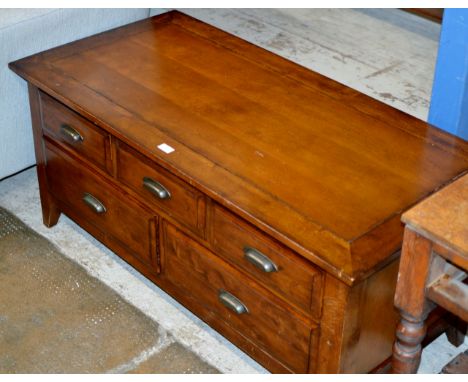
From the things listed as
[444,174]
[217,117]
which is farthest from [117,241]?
[444,174]

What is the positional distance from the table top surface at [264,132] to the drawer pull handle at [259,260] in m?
0.12

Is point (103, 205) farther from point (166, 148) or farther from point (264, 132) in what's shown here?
point (264, 132)

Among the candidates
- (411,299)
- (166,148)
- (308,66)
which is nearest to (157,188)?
(166,148)

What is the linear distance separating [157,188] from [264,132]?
0.33 m

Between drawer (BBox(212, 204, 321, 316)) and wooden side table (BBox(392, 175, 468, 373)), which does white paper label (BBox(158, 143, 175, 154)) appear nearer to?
drawer (BBox(212, 204, 321, 316))

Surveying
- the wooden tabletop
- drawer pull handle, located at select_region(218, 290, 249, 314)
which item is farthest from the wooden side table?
drawer pull handle, located at select_region(218, 290, 249, 314)

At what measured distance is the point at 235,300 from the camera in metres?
2.41

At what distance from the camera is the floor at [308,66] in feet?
8.66

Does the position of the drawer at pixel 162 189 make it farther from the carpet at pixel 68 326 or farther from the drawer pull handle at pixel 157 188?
the carpet at pixel 68 326

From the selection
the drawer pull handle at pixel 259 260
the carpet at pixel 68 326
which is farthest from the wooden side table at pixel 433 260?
the carpet at pixel 68 326

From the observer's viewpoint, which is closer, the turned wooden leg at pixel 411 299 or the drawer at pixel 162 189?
the turned wooden leg at pixel 411 299

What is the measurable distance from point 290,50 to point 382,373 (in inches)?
86.3

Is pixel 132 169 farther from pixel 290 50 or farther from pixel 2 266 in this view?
pixel 290 50

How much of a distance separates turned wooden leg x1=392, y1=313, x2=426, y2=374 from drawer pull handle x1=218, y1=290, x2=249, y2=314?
427 mm
